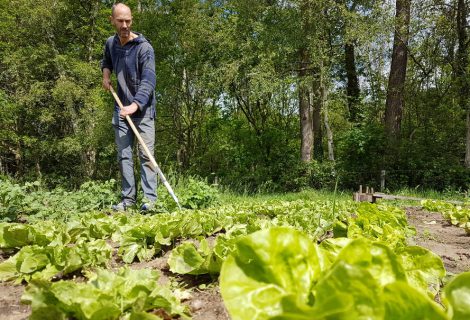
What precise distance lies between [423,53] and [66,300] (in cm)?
1459

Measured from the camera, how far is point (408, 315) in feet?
1.97

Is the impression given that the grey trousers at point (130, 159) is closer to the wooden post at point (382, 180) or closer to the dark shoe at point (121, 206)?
the dark shoe at point (121, 206)

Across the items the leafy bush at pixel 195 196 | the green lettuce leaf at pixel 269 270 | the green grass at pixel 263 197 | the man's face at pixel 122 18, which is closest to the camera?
the green lettuce leaf at pixel 269 270

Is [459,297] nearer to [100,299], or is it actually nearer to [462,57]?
[100,299]

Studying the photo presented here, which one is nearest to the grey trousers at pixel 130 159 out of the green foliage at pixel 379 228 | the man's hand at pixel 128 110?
the man's hand at pixel 128 110

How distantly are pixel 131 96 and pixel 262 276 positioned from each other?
4.22m

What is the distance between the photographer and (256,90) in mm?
11781

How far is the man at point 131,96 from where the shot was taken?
434 centimetres

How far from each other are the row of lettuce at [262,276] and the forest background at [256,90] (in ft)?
26.6

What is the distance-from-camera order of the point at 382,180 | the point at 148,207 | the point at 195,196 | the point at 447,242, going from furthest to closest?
the point at 382,180, the point at 195,196, the point at 148,207, the point at 447,242

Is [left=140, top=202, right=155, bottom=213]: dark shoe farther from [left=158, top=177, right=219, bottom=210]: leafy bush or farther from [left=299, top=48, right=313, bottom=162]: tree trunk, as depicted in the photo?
[left=299, top=48, right=313, bottom=162]: tree trunk

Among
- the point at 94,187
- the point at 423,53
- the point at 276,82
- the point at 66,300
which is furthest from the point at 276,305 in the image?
the point at 423,53

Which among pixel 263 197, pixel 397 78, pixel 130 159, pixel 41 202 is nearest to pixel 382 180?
pixel 397 78

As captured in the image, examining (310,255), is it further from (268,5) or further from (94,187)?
(268,5)
